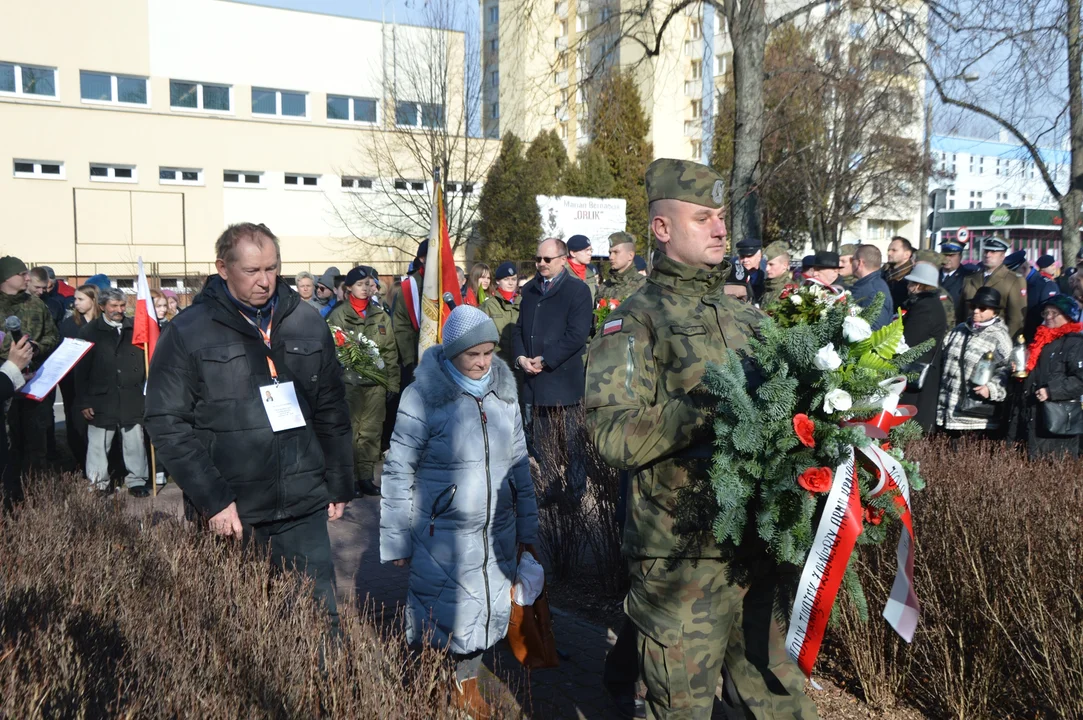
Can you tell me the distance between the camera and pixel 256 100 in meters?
36.4

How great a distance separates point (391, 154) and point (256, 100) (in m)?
6.28

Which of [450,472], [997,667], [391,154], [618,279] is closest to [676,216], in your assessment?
[450,472]

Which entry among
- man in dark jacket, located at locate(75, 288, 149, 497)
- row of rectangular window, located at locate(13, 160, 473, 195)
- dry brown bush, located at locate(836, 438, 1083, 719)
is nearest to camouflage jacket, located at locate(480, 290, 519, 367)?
man in dark jacket, located at locate(75, 288, 149, 497)

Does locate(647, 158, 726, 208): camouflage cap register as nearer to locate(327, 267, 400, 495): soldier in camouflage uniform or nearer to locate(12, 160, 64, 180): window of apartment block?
locate(327, 267, 400, 495): soldier in camouflage uniform

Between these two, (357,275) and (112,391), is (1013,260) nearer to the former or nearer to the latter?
(357,275)

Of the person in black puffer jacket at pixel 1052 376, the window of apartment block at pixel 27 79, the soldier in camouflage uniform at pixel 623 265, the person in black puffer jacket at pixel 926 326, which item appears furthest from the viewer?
the window of apartment block at pixel 27 79

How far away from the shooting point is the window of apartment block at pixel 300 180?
36.9 meters

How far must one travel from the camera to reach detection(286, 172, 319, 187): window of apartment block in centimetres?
3691

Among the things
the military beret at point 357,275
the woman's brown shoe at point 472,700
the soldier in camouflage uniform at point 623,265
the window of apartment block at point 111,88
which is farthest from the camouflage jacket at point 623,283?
the window of apartment block at point 111,88

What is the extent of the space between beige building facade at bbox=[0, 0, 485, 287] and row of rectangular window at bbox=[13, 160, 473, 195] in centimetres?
7

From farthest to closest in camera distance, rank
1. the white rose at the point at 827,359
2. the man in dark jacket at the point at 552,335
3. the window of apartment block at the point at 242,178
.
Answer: the window of apartment block at the point at 242,178, the man in dark jacket at the point at 552,335, the white rose at the point at 827,359

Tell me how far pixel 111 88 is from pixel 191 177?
4043 millimetres

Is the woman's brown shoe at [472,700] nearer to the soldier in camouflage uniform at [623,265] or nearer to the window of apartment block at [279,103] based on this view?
the soldier in camouflage uniform at [623,265]

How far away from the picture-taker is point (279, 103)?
36.8m
